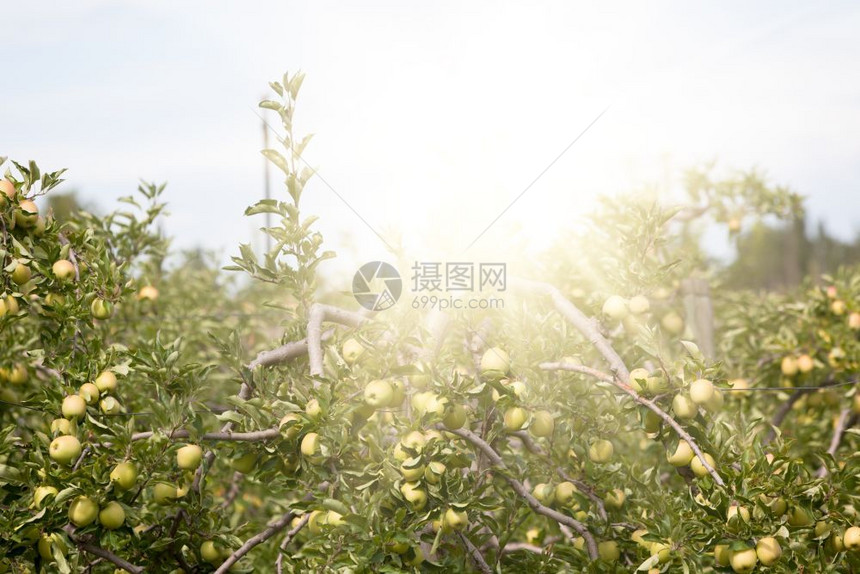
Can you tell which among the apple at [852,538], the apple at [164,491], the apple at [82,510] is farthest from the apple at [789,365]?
the apple at [82,510]

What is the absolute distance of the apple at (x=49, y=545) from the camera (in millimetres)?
2232

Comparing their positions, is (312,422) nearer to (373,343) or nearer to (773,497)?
(373,343)

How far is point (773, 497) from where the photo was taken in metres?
2.27

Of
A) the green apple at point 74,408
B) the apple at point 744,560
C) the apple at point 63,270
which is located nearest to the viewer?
the apple at point 744,560

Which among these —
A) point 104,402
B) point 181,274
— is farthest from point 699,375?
point 181,274

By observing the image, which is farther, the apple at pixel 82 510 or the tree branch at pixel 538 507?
the tree branch at pixel 538 507

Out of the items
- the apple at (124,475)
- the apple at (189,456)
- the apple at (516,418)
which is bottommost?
the apple at (124,475)

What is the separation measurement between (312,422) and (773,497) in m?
1.46

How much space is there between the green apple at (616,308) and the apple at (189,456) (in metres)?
1.52

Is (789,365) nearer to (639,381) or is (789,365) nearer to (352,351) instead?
(639,381)

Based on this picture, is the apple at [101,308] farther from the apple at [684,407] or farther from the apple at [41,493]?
the apple at [684,407]

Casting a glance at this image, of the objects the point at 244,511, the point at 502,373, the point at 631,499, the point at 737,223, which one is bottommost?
the point at 244,511

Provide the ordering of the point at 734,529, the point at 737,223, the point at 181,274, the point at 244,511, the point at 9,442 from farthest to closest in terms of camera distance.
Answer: the point at 181,274 < the point at 737,223 < the point at 244,511 < the point at 9,442 < the point at 734,529

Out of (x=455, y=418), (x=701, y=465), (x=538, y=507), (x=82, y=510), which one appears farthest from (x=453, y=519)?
(x=82, y=510)
